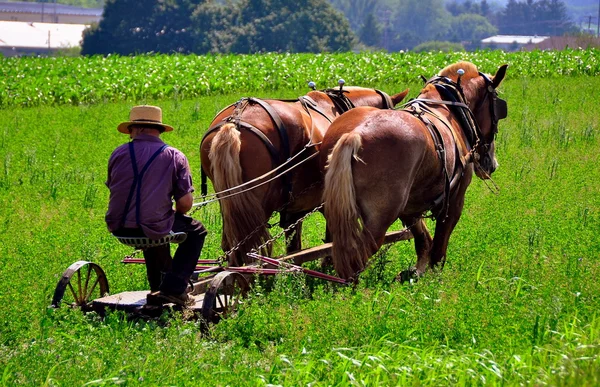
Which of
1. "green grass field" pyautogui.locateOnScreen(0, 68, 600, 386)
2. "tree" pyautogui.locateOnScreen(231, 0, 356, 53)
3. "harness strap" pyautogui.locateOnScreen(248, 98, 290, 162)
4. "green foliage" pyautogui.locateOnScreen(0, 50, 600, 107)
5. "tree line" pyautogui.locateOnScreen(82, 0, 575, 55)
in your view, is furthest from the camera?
"tree" pyautogui.locateOnScreen(231, 0, 356, 53)

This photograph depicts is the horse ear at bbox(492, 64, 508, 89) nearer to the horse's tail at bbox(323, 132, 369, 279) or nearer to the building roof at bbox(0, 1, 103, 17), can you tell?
the horse's tail at bbox(323, 132, 369, 279)

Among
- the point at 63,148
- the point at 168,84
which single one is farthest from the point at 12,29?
the point at 63,148

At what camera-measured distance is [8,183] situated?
48.7 ft

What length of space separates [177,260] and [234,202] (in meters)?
1.13

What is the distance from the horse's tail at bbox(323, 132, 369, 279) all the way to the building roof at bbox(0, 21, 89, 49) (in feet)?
277

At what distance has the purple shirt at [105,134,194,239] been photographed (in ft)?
24.2

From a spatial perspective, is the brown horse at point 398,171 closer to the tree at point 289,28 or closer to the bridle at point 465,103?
the bridle at point 465,103

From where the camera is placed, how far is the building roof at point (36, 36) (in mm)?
91750

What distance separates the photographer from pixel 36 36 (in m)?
95.2

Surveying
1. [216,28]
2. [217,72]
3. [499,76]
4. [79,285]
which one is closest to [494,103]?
[499,76]

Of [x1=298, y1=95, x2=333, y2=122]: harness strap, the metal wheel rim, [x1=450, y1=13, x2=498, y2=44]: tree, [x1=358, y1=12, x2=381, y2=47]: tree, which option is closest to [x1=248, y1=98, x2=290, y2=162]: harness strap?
[x1=298, y1=95, x2=333, y2=122]: harness strap

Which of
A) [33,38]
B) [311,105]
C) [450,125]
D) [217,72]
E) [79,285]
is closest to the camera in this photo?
[79,285]

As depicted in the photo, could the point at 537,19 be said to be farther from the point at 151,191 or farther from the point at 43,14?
the point at 151,191

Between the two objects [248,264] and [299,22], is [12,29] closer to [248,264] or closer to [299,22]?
[299,22]
